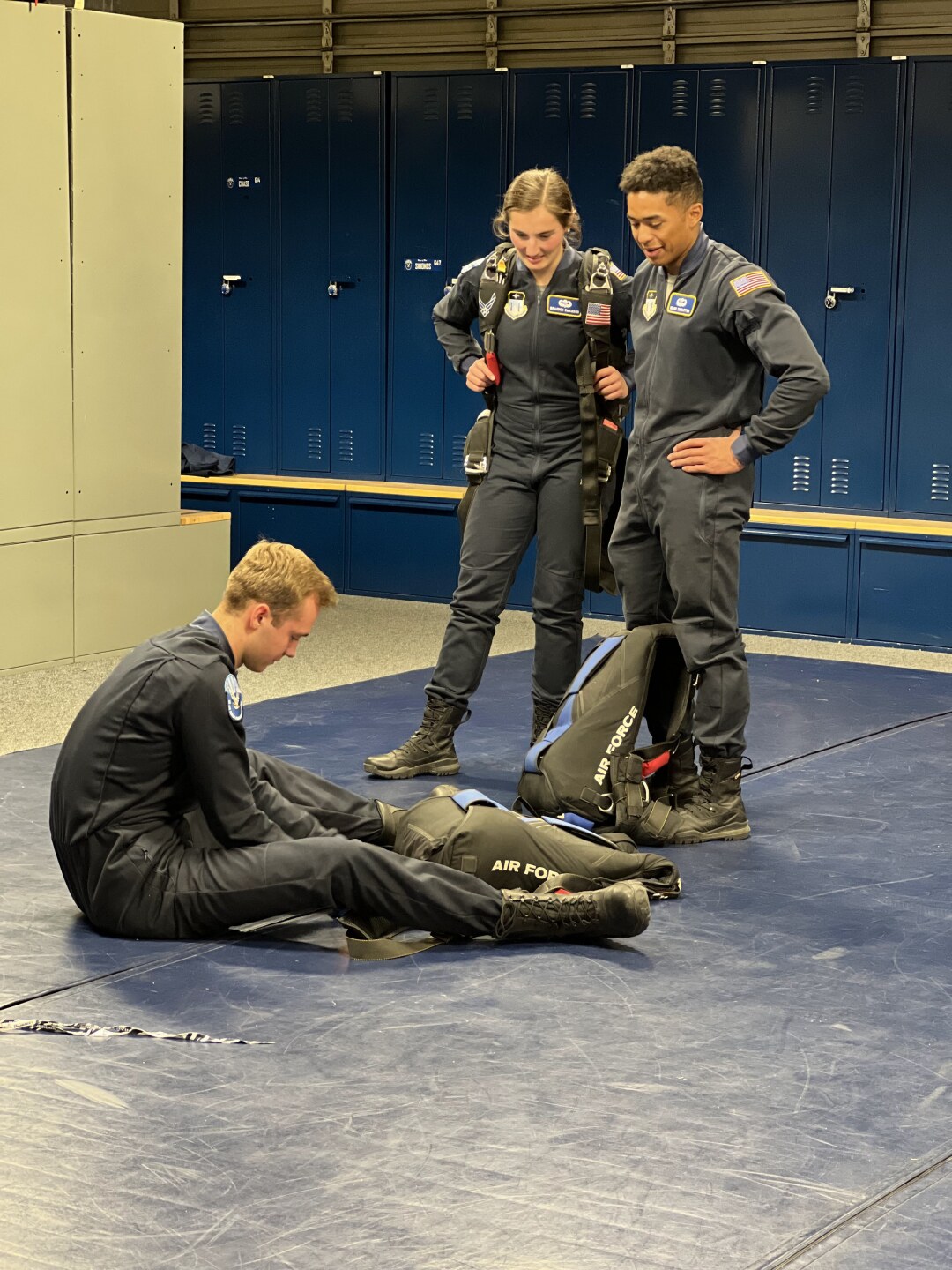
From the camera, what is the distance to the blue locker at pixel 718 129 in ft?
23.7

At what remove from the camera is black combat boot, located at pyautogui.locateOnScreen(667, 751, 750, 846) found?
4.10 meters

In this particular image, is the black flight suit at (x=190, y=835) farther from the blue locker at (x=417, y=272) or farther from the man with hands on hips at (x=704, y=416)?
the blue locker at (x=417, y=272)

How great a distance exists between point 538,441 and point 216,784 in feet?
6.02

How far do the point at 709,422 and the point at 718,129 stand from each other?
3.61 meters

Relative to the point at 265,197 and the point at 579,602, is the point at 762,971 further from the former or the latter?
the point at 265,197

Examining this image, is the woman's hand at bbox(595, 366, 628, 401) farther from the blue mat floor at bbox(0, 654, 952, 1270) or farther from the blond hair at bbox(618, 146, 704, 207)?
the blue mat floor at bbox(0, 654, 952, 1270)

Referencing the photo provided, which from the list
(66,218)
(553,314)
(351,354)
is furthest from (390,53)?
(553,314)

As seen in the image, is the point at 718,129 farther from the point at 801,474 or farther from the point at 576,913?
the point at 576,913

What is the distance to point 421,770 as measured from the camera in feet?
15.3

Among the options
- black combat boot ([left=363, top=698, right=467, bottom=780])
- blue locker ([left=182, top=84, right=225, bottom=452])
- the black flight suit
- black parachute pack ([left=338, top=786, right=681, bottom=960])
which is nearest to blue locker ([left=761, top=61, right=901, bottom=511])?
blue locker ([left=182, top=84, right=225, bottom=452])

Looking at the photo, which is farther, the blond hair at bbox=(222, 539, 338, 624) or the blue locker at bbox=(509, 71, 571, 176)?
the blue locker at bbox=(509, 71, 571, 176)

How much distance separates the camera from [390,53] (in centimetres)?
889

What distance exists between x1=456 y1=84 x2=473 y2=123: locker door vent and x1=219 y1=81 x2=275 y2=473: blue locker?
98cm

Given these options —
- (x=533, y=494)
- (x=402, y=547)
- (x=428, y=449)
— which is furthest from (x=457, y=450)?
(x=533, y=494)
